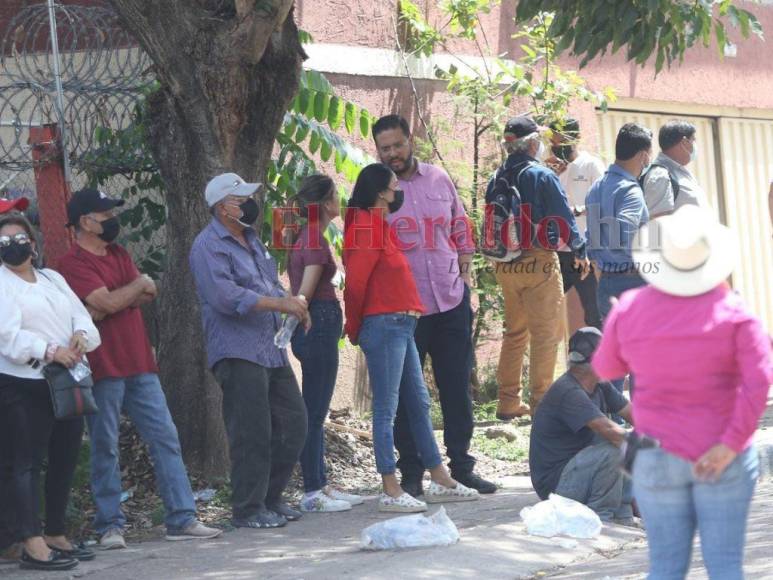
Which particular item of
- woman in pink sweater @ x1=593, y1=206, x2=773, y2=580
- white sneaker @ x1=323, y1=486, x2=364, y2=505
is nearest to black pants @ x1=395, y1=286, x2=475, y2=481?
white sneaker @ x1=323, y1=486, x2=364, y2=505

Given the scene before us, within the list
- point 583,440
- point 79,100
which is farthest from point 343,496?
point 79,100

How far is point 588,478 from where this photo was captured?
768 centimetres

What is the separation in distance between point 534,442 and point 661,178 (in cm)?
242

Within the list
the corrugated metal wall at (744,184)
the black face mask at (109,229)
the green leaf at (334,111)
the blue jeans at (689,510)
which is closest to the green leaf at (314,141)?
the green leaf at (334,111)

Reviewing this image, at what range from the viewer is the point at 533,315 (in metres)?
10.4

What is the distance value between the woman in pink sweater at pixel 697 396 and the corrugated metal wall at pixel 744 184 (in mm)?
10870

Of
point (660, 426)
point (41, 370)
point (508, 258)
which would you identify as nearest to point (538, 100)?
point (508, 258)

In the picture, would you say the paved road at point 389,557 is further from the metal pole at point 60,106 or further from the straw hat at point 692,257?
the metal pole at point 60,106

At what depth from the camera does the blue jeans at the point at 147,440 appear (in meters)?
7.54

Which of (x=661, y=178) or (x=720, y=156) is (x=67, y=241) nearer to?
(x=661, y=178)

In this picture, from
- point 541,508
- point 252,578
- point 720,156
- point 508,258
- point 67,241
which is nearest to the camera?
point 252,578

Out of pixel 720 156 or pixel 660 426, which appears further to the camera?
pixel 720 156

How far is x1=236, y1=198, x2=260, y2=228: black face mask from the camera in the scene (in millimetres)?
7832

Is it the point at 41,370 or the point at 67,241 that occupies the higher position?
the point at 67,241
